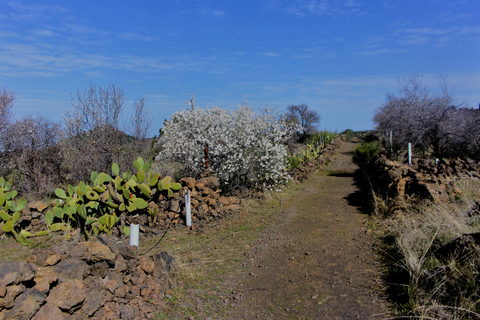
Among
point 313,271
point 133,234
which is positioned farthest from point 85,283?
point 313,271

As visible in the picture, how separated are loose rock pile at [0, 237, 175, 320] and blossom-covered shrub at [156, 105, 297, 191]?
5.74 m

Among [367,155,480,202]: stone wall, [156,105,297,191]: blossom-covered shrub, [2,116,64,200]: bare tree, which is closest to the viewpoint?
[367,155,480,202]: stone wall

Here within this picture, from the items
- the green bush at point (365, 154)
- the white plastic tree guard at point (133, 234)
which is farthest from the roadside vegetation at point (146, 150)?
the green bush at point (365, 154)

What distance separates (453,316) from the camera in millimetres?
3424

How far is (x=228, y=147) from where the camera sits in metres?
10.3

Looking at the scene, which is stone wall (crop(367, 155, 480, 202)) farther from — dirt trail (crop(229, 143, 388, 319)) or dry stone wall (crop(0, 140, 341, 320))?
dry stone wall (crop(0, 140, 341, 320))

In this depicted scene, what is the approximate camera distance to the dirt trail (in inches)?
159

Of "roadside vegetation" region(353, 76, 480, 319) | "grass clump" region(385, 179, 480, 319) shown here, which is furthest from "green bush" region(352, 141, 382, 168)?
"grass clump" region(385, 179, 480, 319)

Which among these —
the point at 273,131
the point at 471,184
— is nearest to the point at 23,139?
the point at 273,131

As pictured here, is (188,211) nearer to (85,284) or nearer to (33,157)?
(85,284)

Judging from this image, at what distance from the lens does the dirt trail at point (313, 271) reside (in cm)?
405

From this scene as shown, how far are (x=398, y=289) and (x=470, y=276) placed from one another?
2.74 ft

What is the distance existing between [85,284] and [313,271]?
10.1ft

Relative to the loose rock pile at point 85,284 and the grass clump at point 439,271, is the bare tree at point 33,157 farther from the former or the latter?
the grass clump at point 439,271
